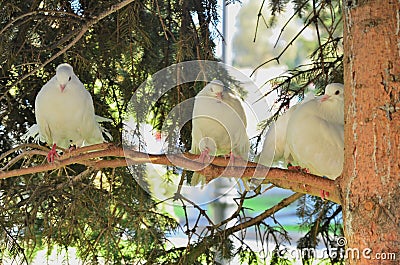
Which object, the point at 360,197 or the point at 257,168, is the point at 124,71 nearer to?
the point at 257,168

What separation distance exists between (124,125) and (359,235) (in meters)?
1.09

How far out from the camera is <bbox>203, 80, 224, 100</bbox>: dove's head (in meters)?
1.84

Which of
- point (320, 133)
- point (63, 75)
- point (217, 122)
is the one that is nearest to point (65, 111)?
point (63, 75)

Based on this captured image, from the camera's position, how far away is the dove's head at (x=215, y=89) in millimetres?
1839

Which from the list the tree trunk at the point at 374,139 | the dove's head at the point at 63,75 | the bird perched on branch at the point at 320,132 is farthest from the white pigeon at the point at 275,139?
the dove's head at the point at 63,75

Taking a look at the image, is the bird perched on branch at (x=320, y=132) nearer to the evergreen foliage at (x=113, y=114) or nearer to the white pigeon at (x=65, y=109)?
the evergreen foliage at (x=113, y=114)

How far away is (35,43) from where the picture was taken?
7.17 ft

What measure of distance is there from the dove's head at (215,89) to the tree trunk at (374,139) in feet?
2.17

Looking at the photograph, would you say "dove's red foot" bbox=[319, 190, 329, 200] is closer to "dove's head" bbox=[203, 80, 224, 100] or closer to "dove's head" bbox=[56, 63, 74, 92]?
"dove's head" bbox=[203, 80, 224, 100]

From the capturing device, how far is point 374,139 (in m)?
1.20

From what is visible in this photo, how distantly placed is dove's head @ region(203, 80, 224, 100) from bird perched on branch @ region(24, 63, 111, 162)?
15.5 inches

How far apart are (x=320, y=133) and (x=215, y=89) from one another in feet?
1.34

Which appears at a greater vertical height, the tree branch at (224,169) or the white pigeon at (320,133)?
the white pigeon at (320,133)

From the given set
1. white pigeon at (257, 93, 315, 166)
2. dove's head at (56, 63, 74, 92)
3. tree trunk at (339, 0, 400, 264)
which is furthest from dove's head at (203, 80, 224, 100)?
tree trunk at (339, 0, 400, 264)
